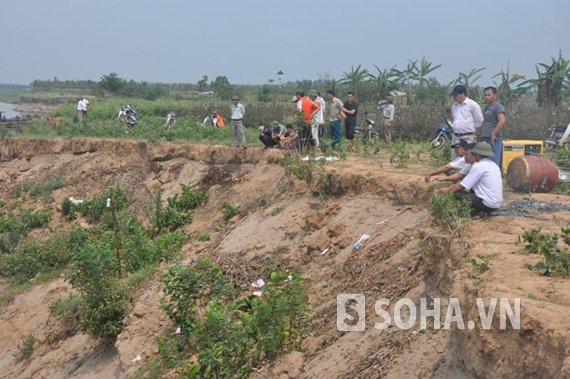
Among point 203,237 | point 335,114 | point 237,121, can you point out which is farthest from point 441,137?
point 203,237

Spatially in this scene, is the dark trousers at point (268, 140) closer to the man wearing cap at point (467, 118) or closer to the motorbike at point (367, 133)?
the motorbike at point (367, 133)

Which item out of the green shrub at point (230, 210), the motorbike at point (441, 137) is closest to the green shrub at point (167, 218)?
the green shrub at point (230, 210)

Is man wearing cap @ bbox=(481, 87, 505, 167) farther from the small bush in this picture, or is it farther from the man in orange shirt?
the small bush

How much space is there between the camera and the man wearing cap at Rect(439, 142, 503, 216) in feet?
22.4

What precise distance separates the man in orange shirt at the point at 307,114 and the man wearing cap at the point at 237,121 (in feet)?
7.21

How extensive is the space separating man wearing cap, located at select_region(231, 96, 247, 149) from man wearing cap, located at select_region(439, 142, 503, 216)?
27.4 feet

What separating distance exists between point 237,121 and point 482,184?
889cm

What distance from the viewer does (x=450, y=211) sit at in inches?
255

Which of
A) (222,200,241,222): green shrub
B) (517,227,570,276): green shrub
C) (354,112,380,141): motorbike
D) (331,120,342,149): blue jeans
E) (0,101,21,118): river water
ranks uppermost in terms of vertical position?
(331,120,342,149): blue jeans

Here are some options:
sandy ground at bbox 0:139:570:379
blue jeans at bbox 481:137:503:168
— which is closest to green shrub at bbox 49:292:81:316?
sandy ground at bbox 0:139:570:379

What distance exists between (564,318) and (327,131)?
10.2 meters

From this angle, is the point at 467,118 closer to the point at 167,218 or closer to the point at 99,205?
the point at 167,218

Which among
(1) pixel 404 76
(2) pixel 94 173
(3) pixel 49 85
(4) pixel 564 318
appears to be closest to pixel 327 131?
(2) pixel 94 173

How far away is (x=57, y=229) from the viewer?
54.0 feet
